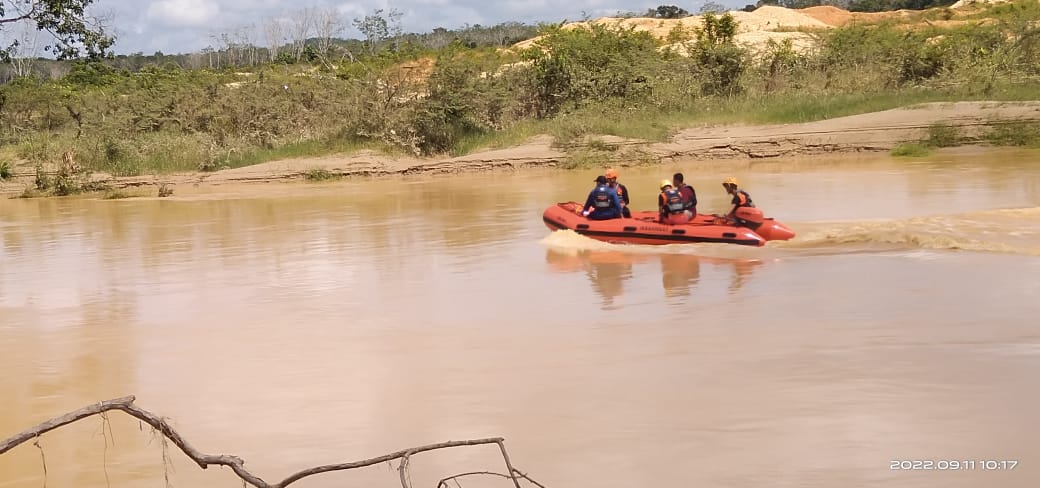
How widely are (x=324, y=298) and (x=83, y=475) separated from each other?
497cm

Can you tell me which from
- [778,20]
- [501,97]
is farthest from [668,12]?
[501,97]

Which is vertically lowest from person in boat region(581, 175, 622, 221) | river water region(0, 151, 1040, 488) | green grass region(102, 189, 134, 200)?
river water region(0, 151, 1040, 488)

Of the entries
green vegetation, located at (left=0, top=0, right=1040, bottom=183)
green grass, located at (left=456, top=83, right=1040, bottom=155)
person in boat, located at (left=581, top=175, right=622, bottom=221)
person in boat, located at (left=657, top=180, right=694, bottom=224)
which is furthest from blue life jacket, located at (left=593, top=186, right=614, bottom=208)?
green grass, located at (left=456, top=83, right=1040, bottom=155)

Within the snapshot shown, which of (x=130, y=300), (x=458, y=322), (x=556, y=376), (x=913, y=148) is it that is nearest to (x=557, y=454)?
(x=556, y=376)

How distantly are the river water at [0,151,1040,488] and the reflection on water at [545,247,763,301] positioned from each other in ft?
0.18

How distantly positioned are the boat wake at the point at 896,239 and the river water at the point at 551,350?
0.14 feet

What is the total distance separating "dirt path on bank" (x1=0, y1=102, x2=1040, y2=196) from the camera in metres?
23.5

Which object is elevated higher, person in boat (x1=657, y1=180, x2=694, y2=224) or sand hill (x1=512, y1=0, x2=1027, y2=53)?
sand hill (x1=512, y1=0, x2=1027, y2=53)

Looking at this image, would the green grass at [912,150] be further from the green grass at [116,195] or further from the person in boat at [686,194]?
the green grass at [116,195]

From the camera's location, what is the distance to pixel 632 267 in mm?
11969

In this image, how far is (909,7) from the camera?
63.2 m

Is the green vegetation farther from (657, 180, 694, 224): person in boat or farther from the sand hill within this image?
the sand hill

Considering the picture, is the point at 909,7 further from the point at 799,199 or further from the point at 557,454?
the point at 557,454

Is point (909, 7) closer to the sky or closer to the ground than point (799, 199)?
closer to the sky
